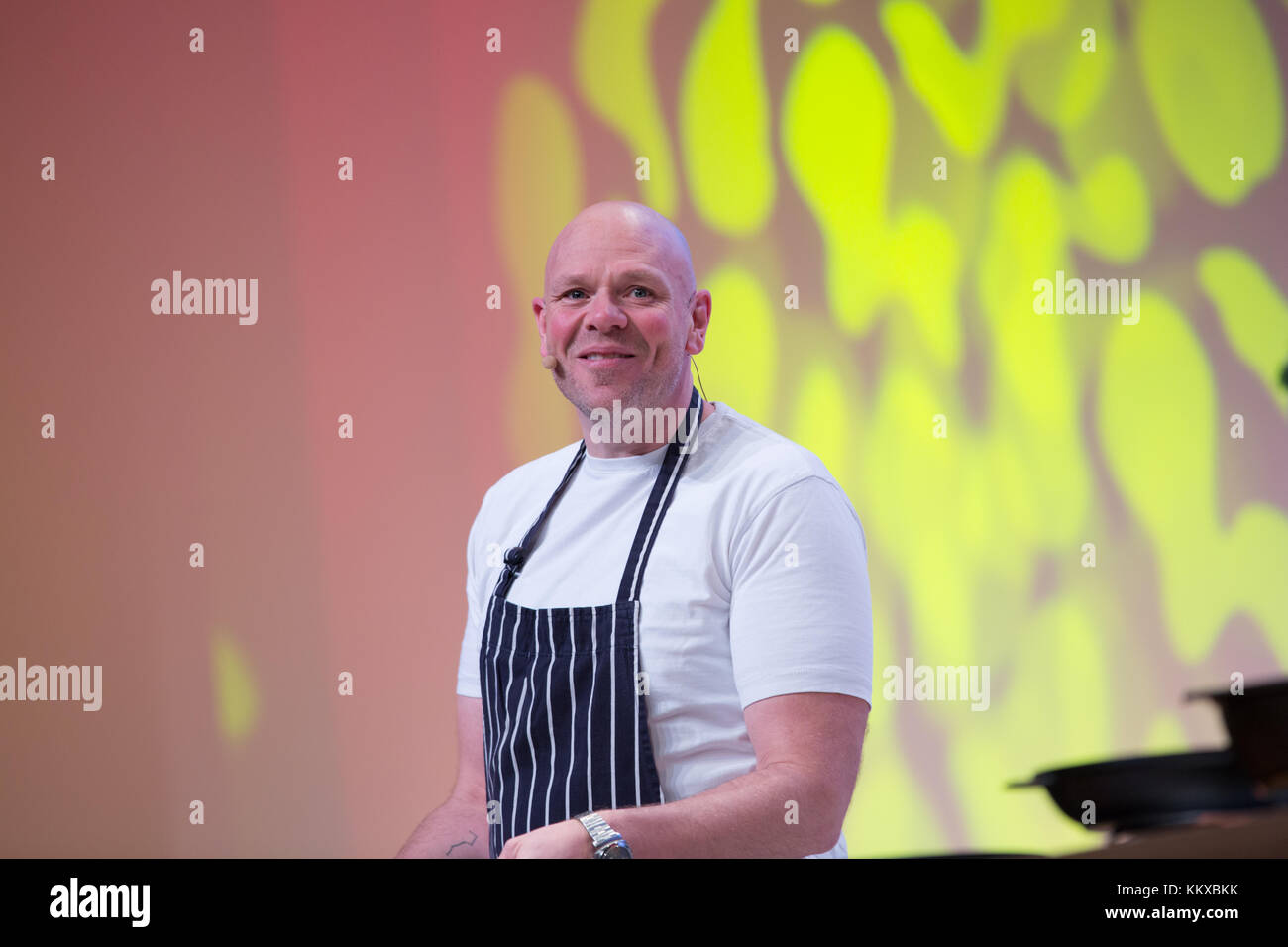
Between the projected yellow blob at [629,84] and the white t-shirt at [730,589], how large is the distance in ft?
2.82

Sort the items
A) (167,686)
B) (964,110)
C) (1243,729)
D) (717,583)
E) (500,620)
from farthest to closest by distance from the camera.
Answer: (964,110) < (167,686) < (500,620) < (717,583) < (1243,729)

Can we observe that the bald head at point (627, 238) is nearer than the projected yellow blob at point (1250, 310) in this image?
Yes

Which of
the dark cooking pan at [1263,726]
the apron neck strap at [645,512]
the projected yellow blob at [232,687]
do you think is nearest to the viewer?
the dark cooking pan at [1263,726]

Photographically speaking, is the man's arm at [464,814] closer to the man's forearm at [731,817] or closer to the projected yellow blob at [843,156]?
the man's forearm at [731,817]

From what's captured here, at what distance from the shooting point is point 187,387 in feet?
6.68

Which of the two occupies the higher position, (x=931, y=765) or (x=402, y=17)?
(x=402, y=17)

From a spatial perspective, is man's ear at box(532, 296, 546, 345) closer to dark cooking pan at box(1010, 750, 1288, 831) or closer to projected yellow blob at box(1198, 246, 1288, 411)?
dark cooking pan at box(1010, 750, 1288, 831)

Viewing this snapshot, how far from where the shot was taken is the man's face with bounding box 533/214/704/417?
1.35m

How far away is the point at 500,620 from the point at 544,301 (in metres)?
0.38

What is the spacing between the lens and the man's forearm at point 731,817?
3.68ft

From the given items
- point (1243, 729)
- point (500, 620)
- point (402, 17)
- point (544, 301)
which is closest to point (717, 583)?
point (500, 620)

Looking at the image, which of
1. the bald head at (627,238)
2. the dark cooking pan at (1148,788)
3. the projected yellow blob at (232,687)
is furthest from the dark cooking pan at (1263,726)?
the projected yellow blob at (232,687)

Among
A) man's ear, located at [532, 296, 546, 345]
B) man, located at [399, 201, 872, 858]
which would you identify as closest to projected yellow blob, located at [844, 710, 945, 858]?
man, located at [399, 201, 872, 858]

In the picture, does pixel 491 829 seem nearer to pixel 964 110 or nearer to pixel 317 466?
pixel 317 466
